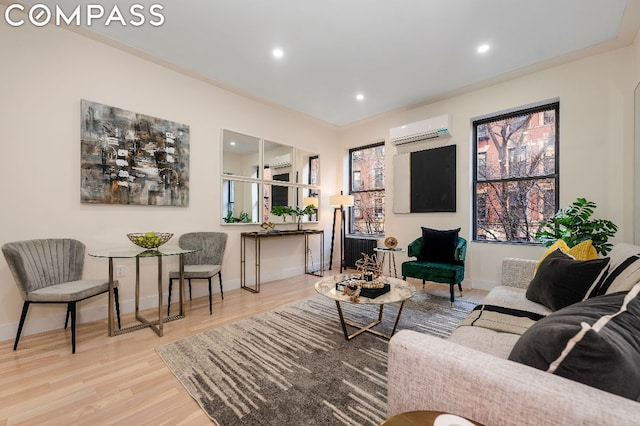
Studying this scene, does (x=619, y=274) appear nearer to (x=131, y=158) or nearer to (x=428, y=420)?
(x=428, y=420)

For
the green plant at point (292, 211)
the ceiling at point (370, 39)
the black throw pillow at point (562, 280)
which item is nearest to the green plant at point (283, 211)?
the green plant at point (292, 211)

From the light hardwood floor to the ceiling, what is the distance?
9.29 ft

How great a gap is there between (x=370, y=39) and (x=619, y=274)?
2.67m

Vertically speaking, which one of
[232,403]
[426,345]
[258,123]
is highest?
[258,123]

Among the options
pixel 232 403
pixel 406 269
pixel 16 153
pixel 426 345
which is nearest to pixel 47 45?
pixel 16 153

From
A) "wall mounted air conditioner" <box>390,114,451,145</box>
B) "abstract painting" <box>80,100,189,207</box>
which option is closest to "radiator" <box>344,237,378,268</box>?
"wall mounted air conditioner" <box>390,114,451,145</box>

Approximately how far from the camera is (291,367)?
1.91m

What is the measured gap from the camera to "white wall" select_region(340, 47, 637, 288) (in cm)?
290

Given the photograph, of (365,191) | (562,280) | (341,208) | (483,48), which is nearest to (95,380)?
(562,280)

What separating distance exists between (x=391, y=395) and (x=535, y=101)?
4014 millimetres

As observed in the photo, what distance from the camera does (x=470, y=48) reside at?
2936 mm

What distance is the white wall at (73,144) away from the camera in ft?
7.78

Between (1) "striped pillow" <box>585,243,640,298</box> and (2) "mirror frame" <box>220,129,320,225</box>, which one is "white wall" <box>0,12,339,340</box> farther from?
(1) "striped pillow" <box>585,243,640,298</box>

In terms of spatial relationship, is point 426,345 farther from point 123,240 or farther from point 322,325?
point 123,240
